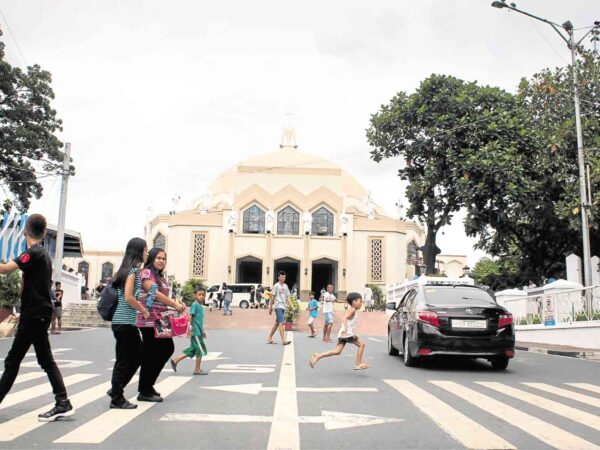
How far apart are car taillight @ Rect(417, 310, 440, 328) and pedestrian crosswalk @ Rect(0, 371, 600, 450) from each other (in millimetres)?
1441

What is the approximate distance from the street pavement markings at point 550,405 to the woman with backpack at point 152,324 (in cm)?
369

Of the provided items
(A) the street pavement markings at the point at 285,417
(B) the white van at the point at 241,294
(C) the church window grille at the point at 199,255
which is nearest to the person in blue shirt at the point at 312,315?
(A) the street pavement markings at the point at 285,417

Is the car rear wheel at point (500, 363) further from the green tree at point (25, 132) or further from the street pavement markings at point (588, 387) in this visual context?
the green tree at point (25, 132)

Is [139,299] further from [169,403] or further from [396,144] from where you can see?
[396,144]

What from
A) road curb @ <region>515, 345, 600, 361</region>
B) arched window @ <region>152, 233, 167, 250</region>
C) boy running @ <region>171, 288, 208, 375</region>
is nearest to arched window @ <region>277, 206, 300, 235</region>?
arched window @ <region>152, 233, 167, 250</region>

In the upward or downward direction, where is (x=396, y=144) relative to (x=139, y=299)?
upward

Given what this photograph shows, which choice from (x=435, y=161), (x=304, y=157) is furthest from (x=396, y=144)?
(x=304, y=157)

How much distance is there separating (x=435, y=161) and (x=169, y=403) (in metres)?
22.7

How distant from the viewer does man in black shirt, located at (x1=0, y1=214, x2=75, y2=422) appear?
5074 millimetres

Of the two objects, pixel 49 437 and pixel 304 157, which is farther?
pixel 304 157

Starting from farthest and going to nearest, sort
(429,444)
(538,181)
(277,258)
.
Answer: (277,258) → (538,181) → (429,444)

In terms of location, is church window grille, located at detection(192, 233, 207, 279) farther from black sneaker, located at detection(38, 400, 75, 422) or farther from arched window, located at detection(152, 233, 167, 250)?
black sneaker, located at detection(38, 400, 75, 422)

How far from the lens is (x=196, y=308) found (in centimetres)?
934

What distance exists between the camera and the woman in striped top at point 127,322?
5695 millimetres
